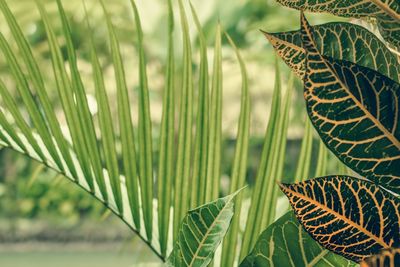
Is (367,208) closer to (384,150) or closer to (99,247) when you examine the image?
(384,150)

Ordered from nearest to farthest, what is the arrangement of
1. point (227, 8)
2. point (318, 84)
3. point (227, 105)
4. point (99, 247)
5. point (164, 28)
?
point (318, 84)
point (164, 28)
point (227, 8)
point (227, 105)
point (99, 247)

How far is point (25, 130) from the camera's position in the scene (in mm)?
669

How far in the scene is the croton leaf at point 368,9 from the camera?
314mm

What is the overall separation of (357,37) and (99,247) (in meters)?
6.57

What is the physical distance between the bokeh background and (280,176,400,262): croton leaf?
3.03m

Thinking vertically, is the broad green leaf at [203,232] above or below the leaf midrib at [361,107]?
below

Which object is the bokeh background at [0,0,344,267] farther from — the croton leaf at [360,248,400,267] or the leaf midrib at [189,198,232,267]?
the croton leaf at [360,248,400,267]

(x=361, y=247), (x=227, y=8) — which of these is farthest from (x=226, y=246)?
(x=227, y=8)

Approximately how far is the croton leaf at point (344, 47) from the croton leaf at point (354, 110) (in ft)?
0.06

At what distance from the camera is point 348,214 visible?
292mm

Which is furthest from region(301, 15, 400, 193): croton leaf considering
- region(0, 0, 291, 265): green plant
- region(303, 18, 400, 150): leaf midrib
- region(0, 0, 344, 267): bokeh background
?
region(0, 0, 344, 267): bokeh background

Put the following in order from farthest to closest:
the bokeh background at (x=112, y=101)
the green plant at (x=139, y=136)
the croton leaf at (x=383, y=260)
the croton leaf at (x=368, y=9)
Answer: the bokeh background at (x=112, y=101)
the green plant at (x=139, y=136)
the croton leaf at (x=368, y=9)
the croton leaf at (x=383, y=260)

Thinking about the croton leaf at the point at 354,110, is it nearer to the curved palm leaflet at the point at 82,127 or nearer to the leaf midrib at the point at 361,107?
the leaf midrib at the point at 361,107

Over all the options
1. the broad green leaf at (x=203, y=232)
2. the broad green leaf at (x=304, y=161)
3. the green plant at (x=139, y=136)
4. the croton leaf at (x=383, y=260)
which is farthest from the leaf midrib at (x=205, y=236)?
the broad green leaf at (x=304, y=161)
